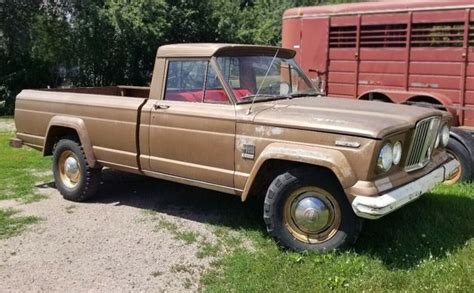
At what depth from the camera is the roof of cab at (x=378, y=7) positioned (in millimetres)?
7582

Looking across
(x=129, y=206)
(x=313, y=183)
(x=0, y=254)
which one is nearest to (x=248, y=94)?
(x=313, y=183)

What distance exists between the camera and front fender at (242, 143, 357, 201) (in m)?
4.34

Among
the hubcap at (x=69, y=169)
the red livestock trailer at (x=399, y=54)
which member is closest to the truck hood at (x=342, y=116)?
the red livestock trailer at (x=399, y=54)

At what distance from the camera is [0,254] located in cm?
504

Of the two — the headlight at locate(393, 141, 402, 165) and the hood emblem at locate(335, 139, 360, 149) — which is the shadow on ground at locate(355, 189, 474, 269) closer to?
the headlight at locate(393, 141, 402, 165)

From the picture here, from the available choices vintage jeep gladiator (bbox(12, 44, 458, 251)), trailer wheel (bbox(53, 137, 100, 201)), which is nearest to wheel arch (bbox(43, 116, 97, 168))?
vintage jeep gladiator (bbox(12, 44, 458, 251))

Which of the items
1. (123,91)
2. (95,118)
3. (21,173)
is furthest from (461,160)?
(21,173)

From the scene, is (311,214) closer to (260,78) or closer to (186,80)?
(260,78)

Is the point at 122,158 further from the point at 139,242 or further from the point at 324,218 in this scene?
the point at 324,218

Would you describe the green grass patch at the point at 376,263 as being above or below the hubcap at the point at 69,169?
below

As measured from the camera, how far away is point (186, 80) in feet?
18.7

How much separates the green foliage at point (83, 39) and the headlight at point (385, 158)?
14.6 m

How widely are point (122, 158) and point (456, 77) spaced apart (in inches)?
183

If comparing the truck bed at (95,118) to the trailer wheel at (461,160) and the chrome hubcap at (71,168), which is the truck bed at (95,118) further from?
the trailer wheel at (461,160)
